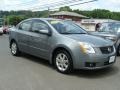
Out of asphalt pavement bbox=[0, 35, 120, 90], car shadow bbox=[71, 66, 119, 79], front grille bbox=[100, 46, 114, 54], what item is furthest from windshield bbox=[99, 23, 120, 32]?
front grille bbox=[100, 46, 114, 54]

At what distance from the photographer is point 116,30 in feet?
33.3

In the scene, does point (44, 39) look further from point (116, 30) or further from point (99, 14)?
point (99, 14)

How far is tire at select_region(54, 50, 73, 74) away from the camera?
21.5 ft

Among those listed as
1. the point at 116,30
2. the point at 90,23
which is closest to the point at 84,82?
the point at 116,30

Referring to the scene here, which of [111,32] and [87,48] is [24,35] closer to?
[87,48]

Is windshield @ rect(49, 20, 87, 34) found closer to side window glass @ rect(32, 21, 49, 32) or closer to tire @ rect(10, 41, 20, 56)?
side window glass @ rect(32, 21, 49, 32)

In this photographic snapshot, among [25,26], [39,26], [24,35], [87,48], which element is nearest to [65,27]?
[39,26]

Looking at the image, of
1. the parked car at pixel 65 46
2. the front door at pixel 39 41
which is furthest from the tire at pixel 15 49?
the front door at pixel 39 41

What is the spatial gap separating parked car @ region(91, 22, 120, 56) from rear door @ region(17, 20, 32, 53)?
2841 mm

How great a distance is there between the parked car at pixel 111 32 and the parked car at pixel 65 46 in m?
2.08

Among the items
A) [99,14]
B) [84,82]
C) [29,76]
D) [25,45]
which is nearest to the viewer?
[84,82]

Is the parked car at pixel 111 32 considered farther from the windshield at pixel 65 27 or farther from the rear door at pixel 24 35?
the rear door at pixel 24 35

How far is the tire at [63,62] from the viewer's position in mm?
6546

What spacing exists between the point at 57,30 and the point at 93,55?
5.08 feet
